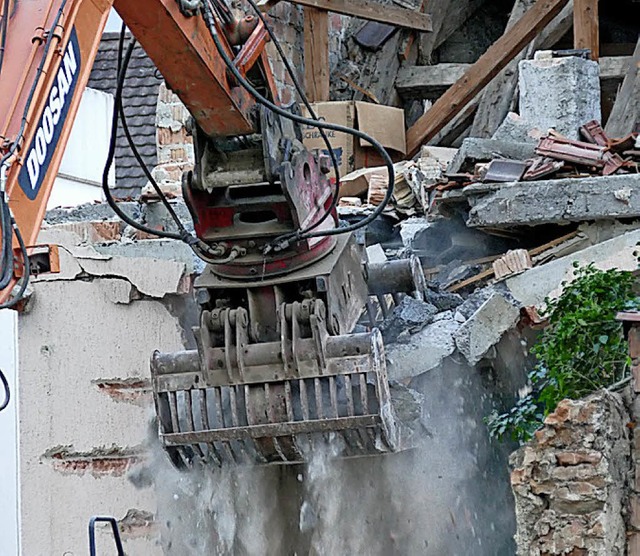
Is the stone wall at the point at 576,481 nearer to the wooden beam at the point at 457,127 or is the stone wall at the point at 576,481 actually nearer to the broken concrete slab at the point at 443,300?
the broken concrete slab at the point at 443,300

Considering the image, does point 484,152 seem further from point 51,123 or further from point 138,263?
point 51,123

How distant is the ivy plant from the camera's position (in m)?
6.54

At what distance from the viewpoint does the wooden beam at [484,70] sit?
10469 millimetres

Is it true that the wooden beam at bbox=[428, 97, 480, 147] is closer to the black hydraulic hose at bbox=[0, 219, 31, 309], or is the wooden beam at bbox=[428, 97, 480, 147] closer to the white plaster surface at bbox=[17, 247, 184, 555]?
the white plaster surface at bbox=[17, 247, 184, 555]

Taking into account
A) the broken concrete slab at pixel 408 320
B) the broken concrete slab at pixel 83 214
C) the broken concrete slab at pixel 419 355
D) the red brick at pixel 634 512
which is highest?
the broken concrete slab at pixel 83 214

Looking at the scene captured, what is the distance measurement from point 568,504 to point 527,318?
2305mm

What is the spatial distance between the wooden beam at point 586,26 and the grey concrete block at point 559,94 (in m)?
0.90

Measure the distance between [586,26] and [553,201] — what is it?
9.56 ft

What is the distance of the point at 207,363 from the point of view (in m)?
→ 6.50

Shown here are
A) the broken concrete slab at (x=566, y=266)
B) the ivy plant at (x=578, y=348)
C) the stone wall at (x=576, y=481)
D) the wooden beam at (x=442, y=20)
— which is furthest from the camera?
the wooden beam at (x=442, y=20)

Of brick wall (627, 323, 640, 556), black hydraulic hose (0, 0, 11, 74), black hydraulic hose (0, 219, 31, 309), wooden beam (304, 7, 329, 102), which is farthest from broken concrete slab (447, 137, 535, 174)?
black hydraulic hose (0, 219, 31, 309)

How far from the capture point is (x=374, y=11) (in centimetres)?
1092

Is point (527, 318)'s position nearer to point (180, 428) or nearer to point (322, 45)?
point (180, 428)

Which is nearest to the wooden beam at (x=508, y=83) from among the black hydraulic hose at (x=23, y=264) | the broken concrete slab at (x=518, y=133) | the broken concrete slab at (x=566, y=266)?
the broken concrete slab at (x=518, y=133)
